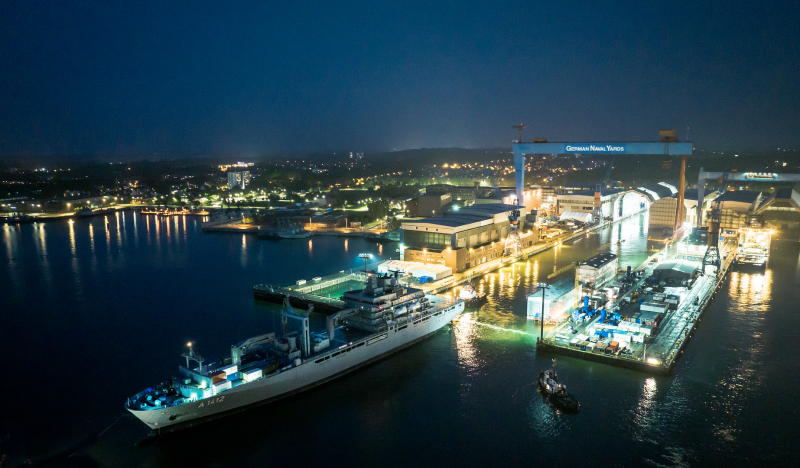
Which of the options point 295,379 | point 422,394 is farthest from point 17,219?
point 422,394

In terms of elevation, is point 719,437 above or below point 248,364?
below

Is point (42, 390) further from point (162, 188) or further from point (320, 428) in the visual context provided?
point (162, 188)

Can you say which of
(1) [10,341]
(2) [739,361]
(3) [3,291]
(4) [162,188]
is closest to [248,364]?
(1) [10,341]

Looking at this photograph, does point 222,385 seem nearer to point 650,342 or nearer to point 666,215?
point 650,342

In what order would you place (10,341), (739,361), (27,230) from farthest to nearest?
(27,230) < (10,341) < (739,361)

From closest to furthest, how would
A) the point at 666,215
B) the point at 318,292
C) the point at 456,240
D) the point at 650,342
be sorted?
the point at 650,342 → the point at 318,292 → the point at 456,240 → the point at 666,215

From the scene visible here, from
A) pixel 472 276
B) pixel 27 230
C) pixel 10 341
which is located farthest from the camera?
pixel 27 230

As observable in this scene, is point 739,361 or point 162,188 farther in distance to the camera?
point 162,188
